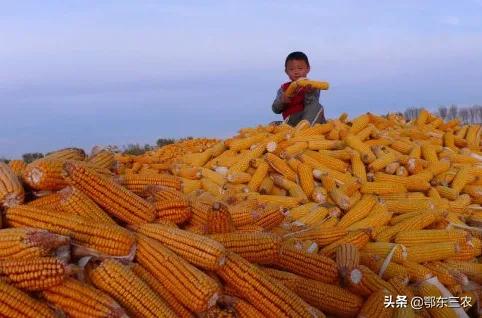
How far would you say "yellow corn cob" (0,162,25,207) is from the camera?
2725mm

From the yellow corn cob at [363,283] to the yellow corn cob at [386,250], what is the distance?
2.14 ft

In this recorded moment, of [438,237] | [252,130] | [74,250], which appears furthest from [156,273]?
[252,130]

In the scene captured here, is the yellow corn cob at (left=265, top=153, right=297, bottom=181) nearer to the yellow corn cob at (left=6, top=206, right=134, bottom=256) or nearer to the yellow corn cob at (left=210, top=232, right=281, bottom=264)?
the yellow corn cob at (left=210, top=232, right=281, bottom=264)

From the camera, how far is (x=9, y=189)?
275 cm

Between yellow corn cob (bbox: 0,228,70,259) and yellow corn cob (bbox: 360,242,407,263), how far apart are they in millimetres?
2416

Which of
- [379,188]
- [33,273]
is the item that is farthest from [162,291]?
[379,188]

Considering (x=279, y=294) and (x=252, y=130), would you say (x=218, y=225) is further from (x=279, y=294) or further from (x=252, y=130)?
(x=252, y=130)

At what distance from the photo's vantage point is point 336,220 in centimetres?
517

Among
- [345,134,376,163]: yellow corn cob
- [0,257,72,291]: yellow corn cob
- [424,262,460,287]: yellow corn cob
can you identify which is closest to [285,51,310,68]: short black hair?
[345,134,376,163]: yellow corn cob

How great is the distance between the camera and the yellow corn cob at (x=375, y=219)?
4.89 metres

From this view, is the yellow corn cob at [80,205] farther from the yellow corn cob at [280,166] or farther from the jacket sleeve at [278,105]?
the jacket sleeve at [278,105]

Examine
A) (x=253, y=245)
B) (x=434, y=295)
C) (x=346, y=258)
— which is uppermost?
(x=253, y=245)

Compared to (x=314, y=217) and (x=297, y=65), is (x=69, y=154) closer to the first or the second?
(x=314, y=217)

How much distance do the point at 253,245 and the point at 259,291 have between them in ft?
1.05
